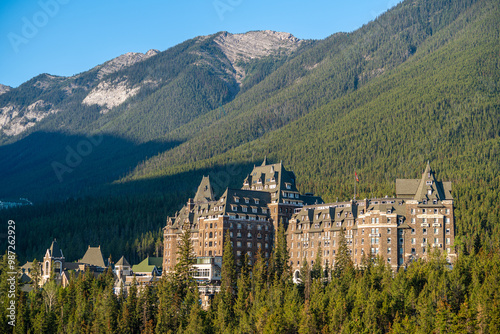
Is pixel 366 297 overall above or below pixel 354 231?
below

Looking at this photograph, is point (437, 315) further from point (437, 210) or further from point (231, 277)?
point (231, 277)

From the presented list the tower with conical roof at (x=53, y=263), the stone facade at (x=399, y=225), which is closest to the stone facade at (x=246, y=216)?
the stone facade at (x=399, y=225)

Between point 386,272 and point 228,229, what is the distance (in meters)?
43.2

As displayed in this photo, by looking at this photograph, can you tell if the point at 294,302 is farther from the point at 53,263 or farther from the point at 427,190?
the point at 53,263

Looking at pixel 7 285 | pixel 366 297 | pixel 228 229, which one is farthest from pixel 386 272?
pixel 7 285

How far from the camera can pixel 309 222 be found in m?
158

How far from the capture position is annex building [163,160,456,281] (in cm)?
14075

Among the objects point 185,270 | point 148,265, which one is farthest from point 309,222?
point 148,265

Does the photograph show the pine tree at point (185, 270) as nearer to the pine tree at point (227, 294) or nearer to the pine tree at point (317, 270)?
the pine tree at point (227, 294)

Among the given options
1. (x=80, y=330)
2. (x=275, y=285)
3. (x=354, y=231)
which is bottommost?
(x=80, y=330)

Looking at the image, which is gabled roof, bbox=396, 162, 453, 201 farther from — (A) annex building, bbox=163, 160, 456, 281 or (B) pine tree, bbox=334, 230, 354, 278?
(B) pine tree, bbox=334, 230, 354, 278

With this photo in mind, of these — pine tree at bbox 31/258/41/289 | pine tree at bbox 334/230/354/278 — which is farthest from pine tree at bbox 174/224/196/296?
pine tree at bbox 31/258/41/289

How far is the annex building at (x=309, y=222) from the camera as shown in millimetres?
140750

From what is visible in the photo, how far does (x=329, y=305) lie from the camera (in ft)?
400
